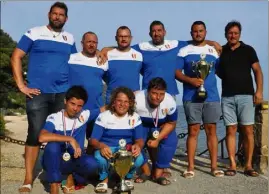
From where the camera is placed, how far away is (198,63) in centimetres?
532

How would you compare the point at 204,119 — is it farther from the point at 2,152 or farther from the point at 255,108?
the point at 2,152

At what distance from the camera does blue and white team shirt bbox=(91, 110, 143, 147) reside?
15.4ft

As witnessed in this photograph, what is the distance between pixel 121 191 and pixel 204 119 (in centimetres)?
204

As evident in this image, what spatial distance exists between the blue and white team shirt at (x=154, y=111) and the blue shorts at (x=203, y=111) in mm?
459

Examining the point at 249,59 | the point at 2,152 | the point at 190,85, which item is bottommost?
the point at 2,152

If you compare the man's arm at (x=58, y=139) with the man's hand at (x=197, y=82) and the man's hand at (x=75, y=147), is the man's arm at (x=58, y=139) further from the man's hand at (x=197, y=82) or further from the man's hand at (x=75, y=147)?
the man's hand at (x=197, y=82)

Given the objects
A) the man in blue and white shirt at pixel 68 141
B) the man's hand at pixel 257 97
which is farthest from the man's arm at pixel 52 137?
the man's hand at pixel 257 97

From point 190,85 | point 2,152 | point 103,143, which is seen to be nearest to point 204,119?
point 190,85

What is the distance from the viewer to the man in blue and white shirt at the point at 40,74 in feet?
15.9

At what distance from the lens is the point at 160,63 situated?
545cm

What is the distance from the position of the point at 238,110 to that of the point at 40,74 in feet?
9.26

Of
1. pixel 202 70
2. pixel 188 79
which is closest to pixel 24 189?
pixel 188 79

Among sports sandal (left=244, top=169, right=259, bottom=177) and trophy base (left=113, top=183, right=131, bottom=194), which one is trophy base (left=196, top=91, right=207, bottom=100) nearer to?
sports sandal (left=244, top=169, right=259, bottom=177)

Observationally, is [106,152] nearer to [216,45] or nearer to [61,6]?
[61,6]
